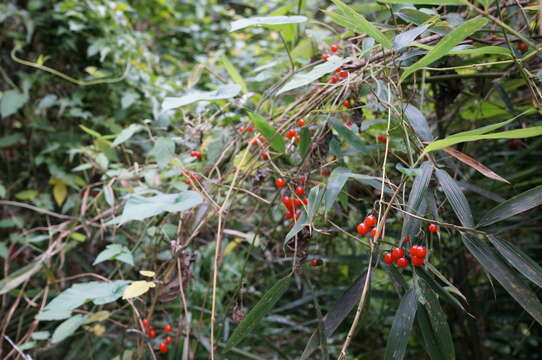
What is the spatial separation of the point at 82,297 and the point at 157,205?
227 mm

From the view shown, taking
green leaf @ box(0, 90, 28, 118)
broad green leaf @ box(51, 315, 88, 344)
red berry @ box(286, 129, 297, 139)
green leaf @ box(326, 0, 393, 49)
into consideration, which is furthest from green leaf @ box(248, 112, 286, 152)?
green leaf @ box(0, 90, 28, 118)

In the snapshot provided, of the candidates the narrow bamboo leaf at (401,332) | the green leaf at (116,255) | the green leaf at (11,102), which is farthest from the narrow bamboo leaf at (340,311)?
the green leaf at (11,102)

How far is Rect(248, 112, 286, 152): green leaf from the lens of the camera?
624 millimetres

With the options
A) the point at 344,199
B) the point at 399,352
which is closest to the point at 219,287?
the point at 344,199

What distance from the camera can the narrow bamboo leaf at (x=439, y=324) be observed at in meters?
0.49

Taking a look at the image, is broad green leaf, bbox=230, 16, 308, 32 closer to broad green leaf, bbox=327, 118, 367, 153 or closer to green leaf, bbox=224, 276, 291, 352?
broad green leaf, bbox=327, 118, 367, 153

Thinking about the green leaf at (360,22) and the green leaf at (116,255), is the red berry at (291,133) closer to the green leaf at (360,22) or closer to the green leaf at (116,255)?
the green leaf at (360,22)

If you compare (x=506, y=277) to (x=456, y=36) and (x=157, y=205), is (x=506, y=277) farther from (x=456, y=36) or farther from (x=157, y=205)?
(x=157, y=205)

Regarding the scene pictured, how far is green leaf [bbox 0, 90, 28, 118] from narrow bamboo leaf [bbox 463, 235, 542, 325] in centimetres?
134

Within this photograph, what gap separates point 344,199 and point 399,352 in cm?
31

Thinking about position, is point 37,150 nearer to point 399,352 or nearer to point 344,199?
point 344,199

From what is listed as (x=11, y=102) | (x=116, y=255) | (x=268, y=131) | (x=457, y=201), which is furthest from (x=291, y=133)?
(x=11, y=102)

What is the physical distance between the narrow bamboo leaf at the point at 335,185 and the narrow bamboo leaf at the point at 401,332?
159mm

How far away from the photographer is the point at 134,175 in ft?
3.43
